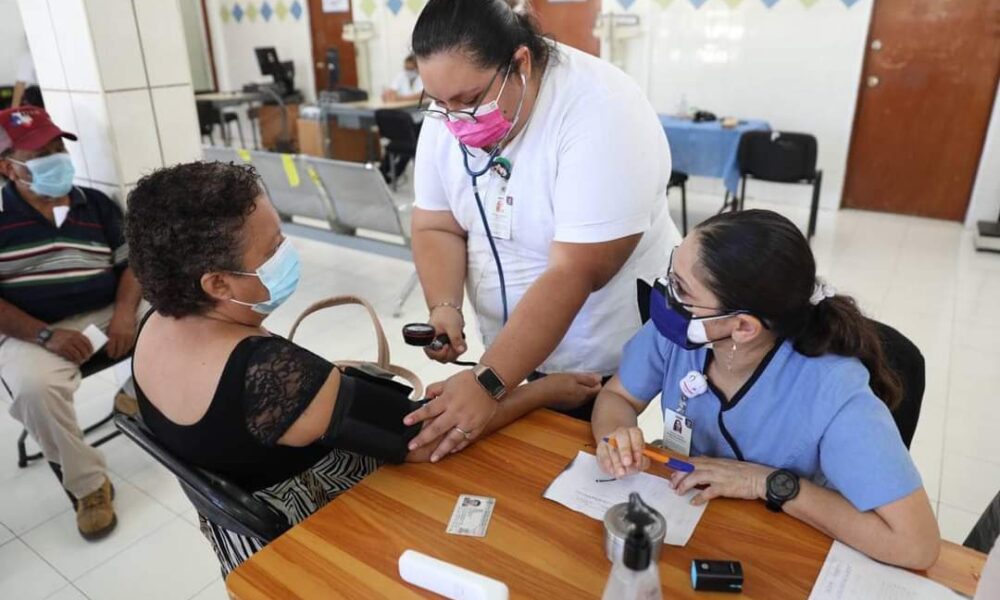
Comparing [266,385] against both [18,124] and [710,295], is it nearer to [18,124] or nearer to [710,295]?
[710,295]

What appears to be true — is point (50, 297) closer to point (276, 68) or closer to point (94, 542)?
point (94, 542)

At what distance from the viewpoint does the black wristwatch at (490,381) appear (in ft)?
3.94

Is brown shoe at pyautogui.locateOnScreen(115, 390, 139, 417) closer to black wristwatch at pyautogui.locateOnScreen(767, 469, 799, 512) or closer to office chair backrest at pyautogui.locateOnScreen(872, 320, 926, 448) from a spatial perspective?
black wristwatch at pyautogui.locateOnScreen(767, 469, 799, 512)

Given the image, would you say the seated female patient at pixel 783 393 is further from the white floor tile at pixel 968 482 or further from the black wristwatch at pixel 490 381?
the white floor tile at pixel 968 482

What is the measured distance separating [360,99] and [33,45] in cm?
470

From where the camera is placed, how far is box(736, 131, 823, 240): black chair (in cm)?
456

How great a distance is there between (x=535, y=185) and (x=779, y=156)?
382 cm

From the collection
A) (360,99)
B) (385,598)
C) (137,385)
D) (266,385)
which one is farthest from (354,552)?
(360,99)

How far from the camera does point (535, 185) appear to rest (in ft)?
4.41

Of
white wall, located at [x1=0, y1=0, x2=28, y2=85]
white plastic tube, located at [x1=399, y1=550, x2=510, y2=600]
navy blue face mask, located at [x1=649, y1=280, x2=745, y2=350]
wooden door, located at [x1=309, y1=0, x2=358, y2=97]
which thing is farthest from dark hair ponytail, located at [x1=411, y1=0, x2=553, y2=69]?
white wall, located at [x1=0, y1=0, x2=28, y2=85]

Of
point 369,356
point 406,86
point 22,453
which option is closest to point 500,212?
point 369,356

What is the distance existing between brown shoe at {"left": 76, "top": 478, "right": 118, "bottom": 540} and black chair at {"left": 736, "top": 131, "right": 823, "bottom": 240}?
4.16 m

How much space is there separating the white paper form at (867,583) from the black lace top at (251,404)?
0.80 m

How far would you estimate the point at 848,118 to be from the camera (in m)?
5.42
